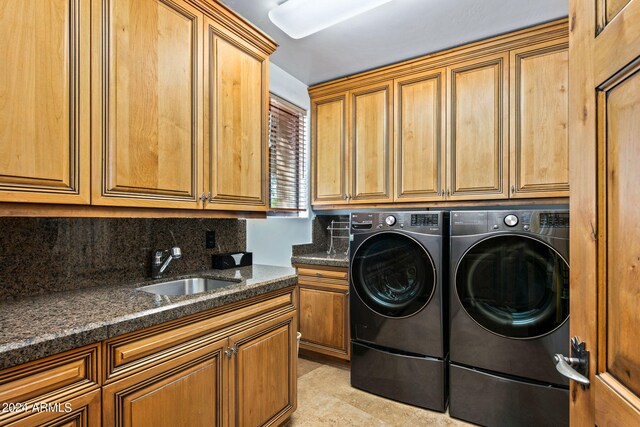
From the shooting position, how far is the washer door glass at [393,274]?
2.21m

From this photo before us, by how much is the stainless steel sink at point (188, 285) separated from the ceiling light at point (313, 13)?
1.60 meters

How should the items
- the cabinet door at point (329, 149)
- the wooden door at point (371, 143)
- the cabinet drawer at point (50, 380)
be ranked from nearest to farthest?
the cabinet drawer at point (50, 380), the wooden door at point (371, 143), the cabinet door at point (329, 149)

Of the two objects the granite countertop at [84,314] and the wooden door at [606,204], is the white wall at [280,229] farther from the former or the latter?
the wooden door at [606,204]

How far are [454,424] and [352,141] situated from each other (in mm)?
2209

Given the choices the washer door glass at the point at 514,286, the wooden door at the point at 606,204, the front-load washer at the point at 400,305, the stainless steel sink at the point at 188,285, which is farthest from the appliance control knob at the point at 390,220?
the wooden door at the point at 606,204

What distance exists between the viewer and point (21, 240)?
4.42 feet

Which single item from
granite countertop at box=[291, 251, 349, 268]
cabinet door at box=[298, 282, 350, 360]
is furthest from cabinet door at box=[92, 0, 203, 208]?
cabinet door at box=[298, 282, 350, 360]

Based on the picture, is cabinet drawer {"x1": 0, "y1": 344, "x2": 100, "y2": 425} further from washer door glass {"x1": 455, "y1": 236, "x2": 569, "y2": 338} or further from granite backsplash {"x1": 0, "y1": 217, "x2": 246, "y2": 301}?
washer door glass {"x1": 455, "y1": 236, "x2": 569, "y2": 338}

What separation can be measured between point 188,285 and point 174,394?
72cm

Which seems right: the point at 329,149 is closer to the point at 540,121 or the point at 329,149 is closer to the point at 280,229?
the point at 280,229

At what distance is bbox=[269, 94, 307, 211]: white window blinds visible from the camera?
2.87 meters

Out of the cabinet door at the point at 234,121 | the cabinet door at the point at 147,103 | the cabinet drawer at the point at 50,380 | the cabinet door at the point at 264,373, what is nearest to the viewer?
the cabinet drawer at the point at 50,380

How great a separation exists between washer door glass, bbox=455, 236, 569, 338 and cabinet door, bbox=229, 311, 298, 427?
112 cm

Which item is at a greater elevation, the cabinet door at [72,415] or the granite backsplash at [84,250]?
the granite backsplash at [84,250]
